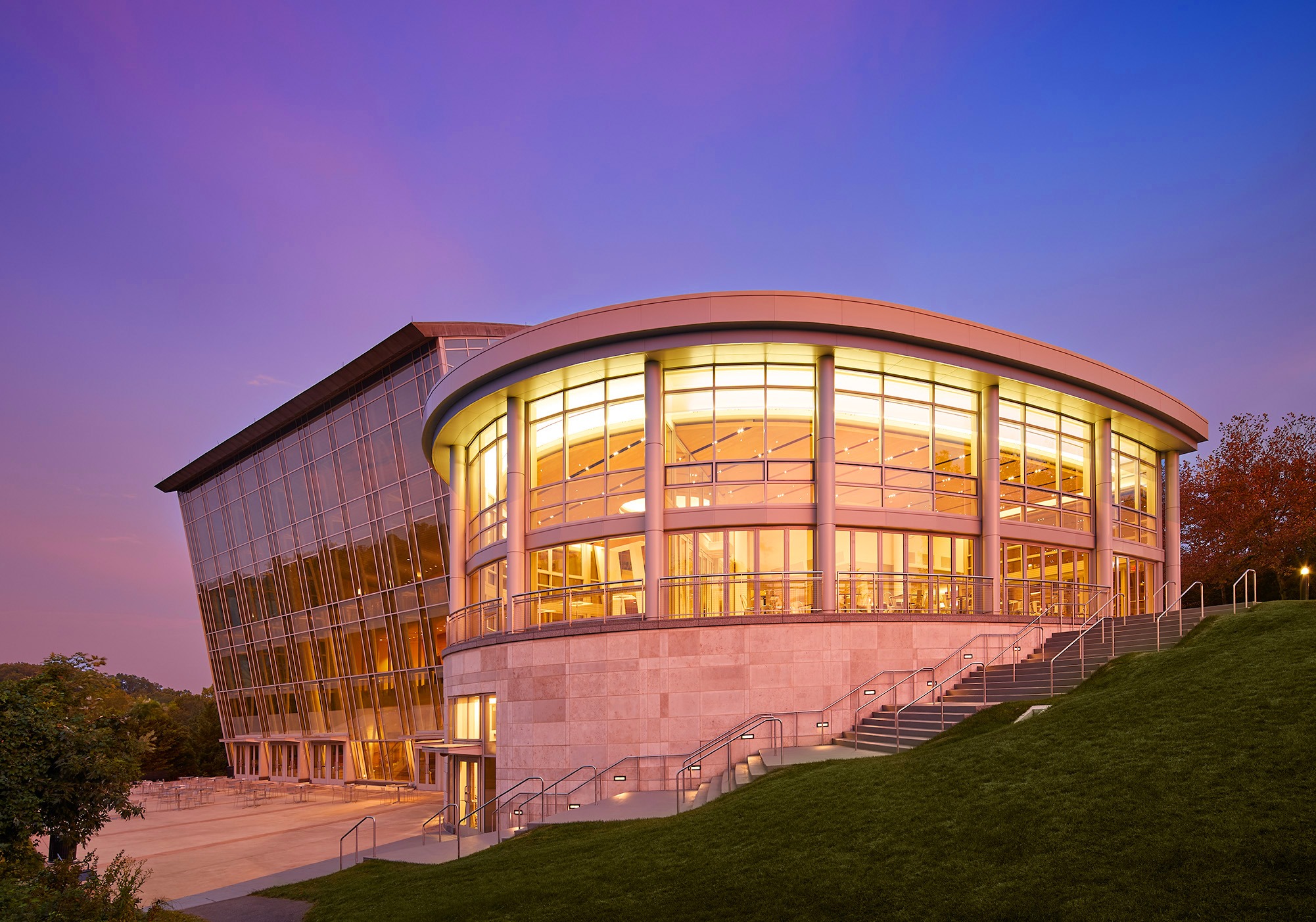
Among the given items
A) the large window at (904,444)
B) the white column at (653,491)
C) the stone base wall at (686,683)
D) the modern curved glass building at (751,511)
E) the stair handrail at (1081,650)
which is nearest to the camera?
the stair handrail at (1081,650)

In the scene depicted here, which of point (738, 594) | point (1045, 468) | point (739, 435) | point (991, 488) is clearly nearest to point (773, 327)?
point (739, 435)

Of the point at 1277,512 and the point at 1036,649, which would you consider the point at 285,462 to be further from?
the point at 1277,512

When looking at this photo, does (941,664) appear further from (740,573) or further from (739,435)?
(739,435)

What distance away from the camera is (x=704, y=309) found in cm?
2181

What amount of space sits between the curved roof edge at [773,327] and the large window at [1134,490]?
15.0 feet

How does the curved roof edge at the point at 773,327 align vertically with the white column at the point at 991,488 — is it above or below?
above

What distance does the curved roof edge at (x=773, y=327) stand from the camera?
21.7 m

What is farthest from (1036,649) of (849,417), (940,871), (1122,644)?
(940,871)

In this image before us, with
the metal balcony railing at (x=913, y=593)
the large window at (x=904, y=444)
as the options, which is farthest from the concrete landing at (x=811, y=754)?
the large window at (x=904, y=444)

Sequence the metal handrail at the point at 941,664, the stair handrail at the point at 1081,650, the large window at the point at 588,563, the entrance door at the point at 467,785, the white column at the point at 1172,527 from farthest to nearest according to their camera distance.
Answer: the white column at the point at 1172,527 < the entrance door at the point at 467,785 < the large window at the point at 588,563 < the metal handrail at the point at 941,664 < the stair handrail at the point at 1081,650

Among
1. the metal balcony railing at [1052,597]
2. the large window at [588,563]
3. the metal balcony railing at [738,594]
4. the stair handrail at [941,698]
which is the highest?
the large window at [588,563]

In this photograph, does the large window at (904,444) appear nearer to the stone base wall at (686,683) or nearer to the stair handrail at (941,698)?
the stone base wall at (686,683)

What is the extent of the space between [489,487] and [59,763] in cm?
1617

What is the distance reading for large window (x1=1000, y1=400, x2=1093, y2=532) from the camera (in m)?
25.5
